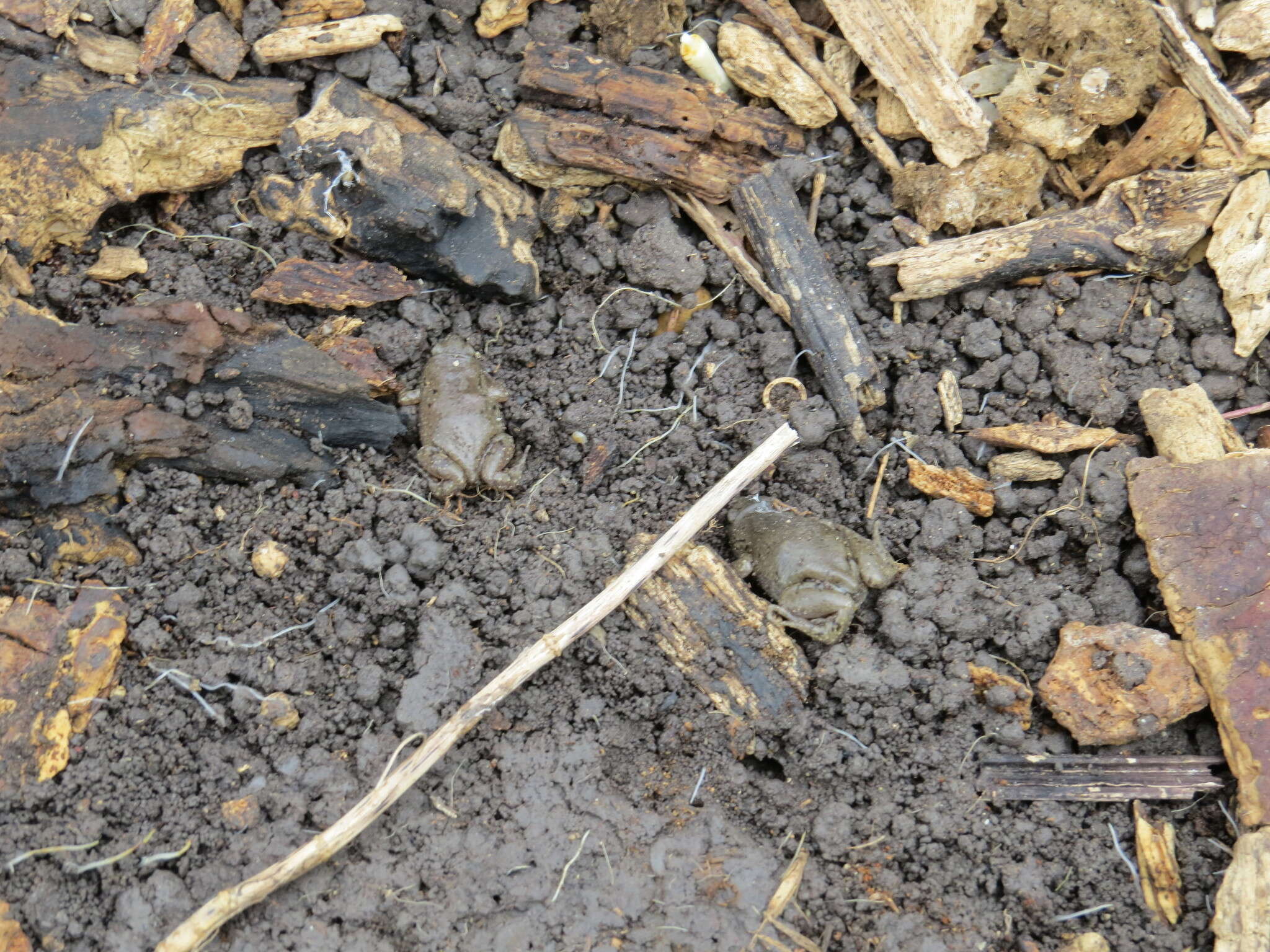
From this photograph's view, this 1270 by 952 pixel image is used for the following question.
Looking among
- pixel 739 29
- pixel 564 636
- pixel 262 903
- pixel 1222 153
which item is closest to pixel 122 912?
pixel 262 903

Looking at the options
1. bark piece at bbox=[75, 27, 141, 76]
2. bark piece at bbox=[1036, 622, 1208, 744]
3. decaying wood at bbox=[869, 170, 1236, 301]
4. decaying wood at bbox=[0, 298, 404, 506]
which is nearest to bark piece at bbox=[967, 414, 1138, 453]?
decaying wood at bbox=[869, 170, 1236, 301]

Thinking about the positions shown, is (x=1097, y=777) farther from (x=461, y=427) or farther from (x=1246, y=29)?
(x=1246, y=29)

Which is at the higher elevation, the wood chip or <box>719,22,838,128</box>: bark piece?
<box>719,22,838,128</box>: bark piece

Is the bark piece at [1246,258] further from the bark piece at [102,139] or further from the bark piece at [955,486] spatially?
the bark piece at [102,139]

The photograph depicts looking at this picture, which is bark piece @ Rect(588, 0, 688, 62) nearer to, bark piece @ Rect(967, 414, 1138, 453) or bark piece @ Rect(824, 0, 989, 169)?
bark piece @ Rect(824, 0, 989, 169)

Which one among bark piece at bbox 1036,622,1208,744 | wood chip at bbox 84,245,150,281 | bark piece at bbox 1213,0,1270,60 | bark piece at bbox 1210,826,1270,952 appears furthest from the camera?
bark piece at bbox 1213,0,1270,60

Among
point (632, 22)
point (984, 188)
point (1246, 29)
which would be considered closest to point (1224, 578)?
point (984, 188)

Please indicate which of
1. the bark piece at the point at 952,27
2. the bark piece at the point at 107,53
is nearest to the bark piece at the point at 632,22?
the bark piece at the point at 952,27
